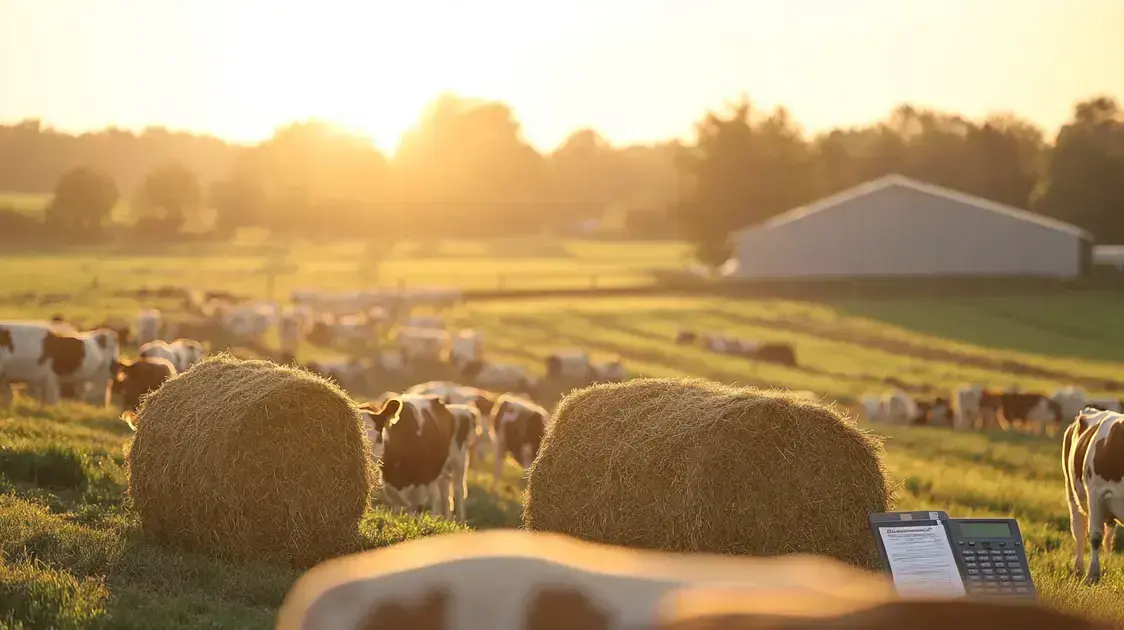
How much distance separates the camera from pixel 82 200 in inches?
A: 2557

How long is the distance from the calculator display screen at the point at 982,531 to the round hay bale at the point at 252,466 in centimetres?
535

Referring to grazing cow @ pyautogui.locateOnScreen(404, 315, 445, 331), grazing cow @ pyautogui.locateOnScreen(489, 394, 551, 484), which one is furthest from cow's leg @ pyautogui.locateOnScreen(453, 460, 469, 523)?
grazing cow @ pyautogui.locateOnScreen(404, 315, 445, 331)

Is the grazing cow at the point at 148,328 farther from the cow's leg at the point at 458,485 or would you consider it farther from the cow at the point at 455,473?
the cow's leg at the point at 458,485

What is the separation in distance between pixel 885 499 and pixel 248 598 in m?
4.84

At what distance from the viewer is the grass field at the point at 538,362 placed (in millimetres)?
8086

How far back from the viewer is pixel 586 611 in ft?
12.1

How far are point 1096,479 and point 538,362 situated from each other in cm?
2998

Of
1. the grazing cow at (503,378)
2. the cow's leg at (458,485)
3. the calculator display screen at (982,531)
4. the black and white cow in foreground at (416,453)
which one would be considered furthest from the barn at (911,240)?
the calculator display screen at (982,531)

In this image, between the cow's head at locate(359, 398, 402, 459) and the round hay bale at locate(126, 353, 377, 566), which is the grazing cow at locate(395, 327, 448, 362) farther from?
the round hay bale at locate(126, 353, 377, 566)

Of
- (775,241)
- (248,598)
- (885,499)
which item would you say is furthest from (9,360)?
(775,241)

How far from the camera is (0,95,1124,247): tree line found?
75.1 metres

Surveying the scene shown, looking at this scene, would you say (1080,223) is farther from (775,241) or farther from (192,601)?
(192,601)

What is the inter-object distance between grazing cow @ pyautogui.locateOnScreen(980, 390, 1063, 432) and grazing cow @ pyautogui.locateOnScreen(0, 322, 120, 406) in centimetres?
2387

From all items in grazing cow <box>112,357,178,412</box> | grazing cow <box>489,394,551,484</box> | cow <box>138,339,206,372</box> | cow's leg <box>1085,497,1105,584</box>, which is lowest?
grazing cow <box>489,394,551,484</box>
